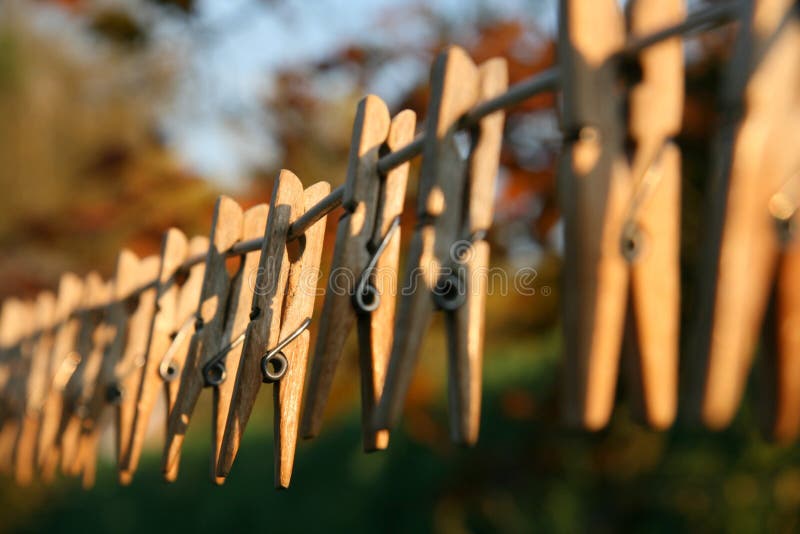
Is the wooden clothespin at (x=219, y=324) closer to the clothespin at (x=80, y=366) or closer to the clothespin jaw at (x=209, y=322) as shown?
the clothespin jaw at (x=209, y=322)

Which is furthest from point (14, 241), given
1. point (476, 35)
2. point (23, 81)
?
point (23, 81)

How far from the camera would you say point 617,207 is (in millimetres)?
757

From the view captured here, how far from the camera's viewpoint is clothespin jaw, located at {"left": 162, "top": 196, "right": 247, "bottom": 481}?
1.34m

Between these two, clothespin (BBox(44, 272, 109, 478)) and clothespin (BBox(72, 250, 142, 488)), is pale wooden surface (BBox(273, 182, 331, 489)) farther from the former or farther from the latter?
clothespin (BBox(44, 272, 109, 478))

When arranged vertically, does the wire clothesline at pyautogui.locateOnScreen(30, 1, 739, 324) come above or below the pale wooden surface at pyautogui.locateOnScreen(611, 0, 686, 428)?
above

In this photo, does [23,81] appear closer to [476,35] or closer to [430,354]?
[430,354]

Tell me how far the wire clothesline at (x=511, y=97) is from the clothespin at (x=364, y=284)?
0.02 m

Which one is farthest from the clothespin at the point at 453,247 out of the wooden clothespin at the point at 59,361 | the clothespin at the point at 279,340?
the wooden clothespin at the point at 59,361

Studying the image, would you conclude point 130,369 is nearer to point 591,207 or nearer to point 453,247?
point 453,247

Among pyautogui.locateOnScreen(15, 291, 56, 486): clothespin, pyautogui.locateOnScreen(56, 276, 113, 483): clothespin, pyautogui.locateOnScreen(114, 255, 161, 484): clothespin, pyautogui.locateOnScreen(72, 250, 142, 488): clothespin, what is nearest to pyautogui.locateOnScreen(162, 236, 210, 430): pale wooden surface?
pyautogui.locateOnScreen(114, 255, 161, 484): clothespin

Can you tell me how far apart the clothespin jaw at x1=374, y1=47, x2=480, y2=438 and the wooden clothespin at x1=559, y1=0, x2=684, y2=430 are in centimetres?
21

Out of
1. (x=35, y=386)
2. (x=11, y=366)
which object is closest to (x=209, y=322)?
(x=35, y=386)

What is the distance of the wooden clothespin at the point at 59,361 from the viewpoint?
7.07ft

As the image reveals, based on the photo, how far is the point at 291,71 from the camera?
140 inches
